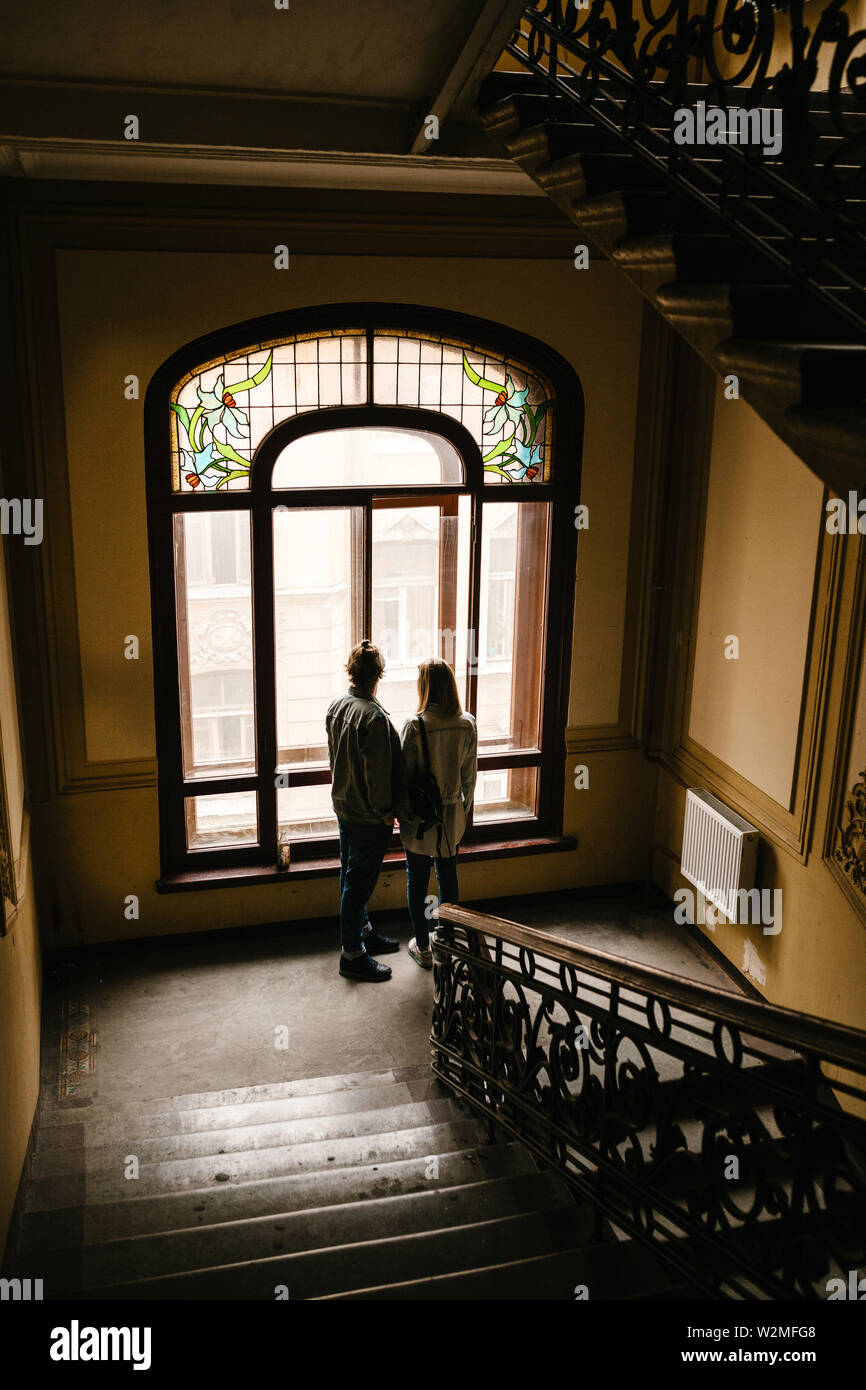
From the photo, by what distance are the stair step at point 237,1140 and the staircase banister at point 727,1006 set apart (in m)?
1.27

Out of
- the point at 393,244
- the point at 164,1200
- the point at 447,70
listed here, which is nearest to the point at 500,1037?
the point at 164,1200

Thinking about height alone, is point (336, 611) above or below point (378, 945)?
above

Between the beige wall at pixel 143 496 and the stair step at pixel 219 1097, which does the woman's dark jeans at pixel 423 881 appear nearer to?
the beige wall at pixel 143 496

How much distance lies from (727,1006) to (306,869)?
363 cm

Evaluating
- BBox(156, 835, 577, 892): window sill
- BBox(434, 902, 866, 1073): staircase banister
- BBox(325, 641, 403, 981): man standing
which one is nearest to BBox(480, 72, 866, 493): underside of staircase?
BBox(434, 902, 866, 1073): staircase banister

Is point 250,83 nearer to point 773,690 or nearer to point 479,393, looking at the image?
point 479,393

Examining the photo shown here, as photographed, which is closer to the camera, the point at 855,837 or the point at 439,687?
the point at 855,837

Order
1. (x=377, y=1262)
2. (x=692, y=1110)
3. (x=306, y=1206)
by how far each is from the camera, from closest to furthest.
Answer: (x=377, y=1262) → (x=692, y=1110) → (x=306, y=1206)

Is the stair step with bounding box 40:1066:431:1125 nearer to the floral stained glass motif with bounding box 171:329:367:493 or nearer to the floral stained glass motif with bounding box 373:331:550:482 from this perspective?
the floral stained glass motif with bounding box 171:329:367:493

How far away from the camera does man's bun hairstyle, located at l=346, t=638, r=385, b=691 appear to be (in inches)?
207

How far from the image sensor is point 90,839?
5.67m

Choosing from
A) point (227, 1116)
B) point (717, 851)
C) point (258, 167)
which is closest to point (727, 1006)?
point (227, 1116)

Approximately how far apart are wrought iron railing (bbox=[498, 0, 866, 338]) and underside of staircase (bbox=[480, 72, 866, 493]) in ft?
0.16

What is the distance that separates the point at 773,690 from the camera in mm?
5227
